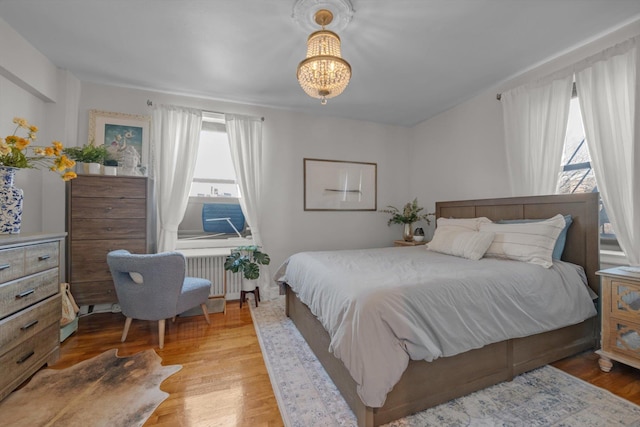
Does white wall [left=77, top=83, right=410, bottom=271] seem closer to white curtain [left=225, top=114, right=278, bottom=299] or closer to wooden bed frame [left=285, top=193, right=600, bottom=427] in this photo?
white curtain [left=225, top=114, right=278, bottom=299]

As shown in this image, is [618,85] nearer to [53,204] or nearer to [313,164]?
[313,164]

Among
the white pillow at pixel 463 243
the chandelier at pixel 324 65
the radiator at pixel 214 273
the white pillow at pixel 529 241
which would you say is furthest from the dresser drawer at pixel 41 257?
the white pillow at pixel 529 241

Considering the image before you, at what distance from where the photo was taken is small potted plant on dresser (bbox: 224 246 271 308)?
10.2 feet

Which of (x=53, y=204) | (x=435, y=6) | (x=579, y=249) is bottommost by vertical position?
(x=579, y=249)

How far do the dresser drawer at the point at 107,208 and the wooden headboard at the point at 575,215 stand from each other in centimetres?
395

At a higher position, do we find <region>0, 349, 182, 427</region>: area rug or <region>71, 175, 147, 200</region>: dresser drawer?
<region>71, 175, 147, 200</region>: dresser drawer

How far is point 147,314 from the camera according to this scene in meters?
2.32

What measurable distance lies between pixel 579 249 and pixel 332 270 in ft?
7.03

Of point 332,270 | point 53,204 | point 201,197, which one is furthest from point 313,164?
point 53,204

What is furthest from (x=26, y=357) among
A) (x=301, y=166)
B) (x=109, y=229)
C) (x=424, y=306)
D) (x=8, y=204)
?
(x=301, y=166)

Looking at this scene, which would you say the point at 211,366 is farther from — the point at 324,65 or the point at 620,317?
the point at 620,317

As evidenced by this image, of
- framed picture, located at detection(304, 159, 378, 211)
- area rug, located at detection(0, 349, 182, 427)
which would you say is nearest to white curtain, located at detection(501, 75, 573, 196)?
framed picture, located at detection(304, 159, 378, 211)

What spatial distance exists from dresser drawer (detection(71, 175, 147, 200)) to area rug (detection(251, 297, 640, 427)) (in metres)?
2.26

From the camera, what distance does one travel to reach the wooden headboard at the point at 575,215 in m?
2.15
